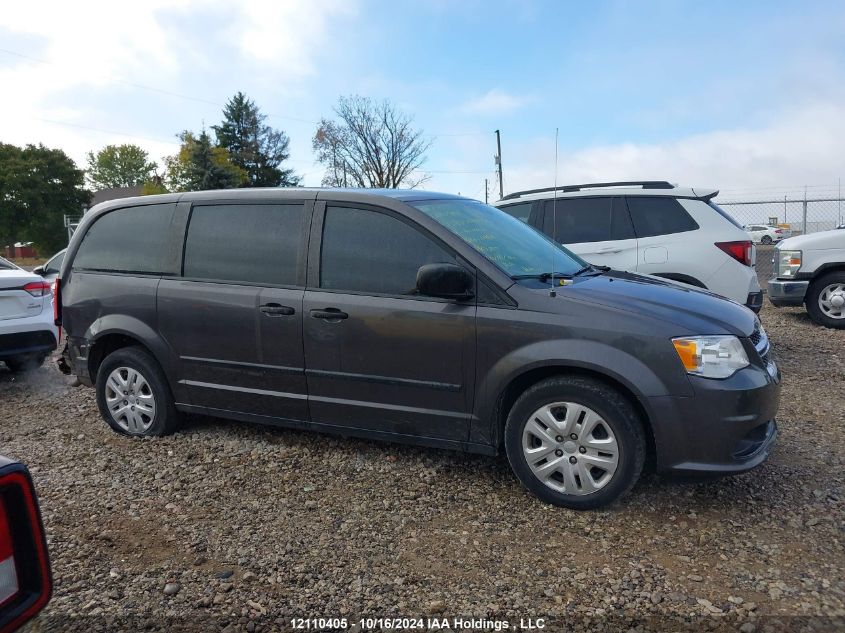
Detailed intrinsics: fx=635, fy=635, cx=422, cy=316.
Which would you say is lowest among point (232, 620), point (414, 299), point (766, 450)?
point (232, 620)

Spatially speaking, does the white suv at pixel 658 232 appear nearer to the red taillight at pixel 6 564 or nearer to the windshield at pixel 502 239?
the windshield at pixel 502 239

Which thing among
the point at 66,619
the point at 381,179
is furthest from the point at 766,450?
Result: the point at 381,179

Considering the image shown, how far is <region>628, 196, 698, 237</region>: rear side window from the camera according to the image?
21.4ft

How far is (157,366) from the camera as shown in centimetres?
454

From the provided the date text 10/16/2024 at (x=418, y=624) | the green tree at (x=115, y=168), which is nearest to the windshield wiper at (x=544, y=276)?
the date text 10/16/2024 at (x=418, y=624)

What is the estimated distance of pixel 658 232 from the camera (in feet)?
21.6

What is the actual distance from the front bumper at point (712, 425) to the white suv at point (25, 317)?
5.77 metres

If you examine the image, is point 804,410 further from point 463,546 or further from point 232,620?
point 232,620

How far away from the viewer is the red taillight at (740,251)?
6.25m

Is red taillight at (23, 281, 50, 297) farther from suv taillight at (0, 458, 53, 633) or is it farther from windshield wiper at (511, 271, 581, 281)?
suv taillight at (0, 458, 53, 633)

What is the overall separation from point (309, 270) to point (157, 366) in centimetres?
146

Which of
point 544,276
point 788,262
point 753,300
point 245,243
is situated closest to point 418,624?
point 544,276

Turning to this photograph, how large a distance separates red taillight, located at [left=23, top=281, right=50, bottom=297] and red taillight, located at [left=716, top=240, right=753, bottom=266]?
6822mm

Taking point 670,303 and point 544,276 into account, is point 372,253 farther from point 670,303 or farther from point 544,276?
point 670,303
